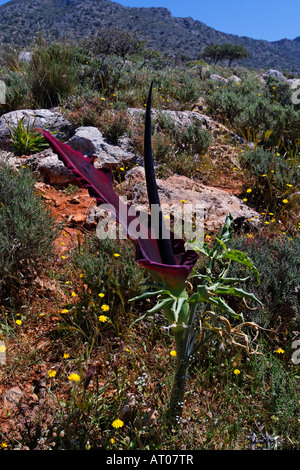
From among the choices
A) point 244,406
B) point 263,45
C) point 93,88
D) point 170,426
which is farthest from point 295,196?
point 263,45

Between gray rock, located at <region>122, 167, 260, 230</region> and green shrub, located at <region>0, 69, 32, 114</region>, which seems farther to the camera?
green shrub, located at <region>0, 69, 32, 114</region>

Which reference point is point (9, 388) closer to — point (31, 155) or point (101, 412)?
point (101, 412)

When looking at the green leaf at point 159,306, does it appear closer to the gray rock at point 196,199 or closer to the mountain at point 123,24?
the gray rock at point 196,199

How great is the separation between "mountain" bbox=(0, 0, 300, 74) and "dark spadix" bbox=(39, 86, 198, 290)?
49975mm

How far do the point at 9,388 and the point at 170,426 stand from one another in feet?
2.98

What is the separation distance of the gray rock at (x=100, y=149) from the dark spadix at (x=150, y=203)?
308cm

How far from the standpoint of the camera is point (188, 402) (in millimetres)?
1840

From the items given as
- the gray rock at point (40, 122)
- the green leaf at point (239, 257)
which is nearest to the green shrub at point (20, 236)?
the green leaf at point (239, 257)

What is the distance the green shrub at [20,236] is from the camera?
243 cm

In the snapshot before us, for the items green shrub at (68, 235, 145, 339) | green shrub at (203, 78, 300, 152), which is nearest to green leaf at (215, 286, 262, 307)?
green shrub at (68, 235, 145, 339)

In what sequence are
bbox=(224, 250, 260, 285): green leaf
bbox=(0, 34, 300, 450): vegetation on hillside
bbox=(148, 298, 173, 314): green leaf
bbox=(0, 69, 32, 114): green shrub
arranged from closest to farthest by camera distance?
1. bbox=(148, 298, 173, 314): green leaf
2. bbox=(224, 250, 260, 285): green leaf
3. bbox=(0, 34, 300, 450): vegetation on hillside
4. bbox=(0, 69, 32, 114): green shrub

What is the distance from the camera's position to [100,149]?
4324 millimetres

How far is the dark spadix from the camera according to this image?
42.9 inches

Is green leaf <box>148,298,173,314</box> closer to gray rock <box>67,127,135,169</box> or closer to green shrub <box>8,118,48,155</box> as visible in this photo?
gray rock <box>67,127,135,169</box>
